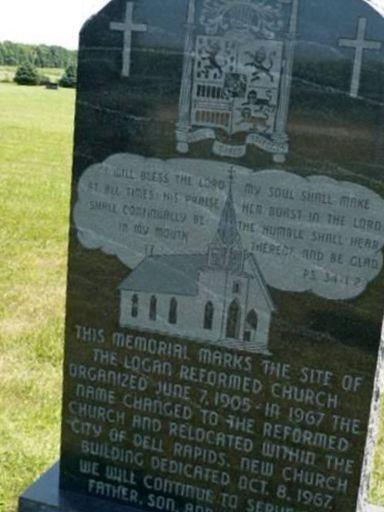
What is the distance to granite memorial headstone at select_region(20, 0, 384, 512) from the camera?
10.0 ft

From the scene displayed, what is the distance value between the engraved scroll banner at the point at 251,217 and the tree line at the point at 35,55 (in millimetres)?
103233

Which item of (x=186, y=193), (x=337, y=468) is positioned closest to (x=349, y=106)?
(x=186, y=193)

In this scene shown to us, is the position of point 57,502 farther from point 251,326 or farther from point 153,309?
point 251,326

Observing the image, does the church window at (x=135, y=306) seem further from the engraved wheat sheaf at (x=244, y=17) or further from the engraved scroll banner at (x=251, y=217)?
the engraved wheat sheaf at (x=244, y=17)

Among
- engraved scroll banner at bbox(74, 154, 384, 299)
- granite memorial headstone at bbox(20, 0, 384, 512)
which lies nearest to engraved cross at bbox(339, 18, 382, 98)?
granite memorial headstone at bbox(20, 0, 384, 512)

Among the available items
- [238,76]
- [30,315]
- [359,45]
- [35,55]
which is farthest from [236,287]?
[35,55]

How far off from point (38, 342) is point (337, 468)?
10.7 feet

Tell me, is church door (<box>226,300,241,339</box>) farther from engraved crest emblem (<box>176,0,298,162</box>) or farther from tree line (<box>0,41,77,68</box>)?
tree line (<box>0,41,77,68</box>)

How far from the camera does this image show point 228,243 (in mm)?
3250

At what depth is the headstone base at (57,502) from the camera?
362cm

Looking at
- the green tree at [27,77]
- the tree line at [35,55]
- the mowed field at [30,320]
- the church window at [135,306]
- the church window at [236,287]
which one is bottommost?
the mowed field at [30,320]

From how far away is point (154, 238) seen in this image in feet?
11.0

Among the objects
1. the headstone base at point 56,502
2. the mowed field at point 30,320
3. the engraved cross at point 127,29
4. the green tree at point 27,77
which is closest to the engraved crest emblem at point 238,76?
the engraved cross at point 127,29

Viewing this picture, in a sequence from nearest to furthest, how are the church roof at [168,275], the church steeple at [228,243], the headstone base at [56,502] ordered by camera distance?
1. the church steeple at [228,243]
2. the church roof at [168,275]
3. the headstone base at [56,502]
